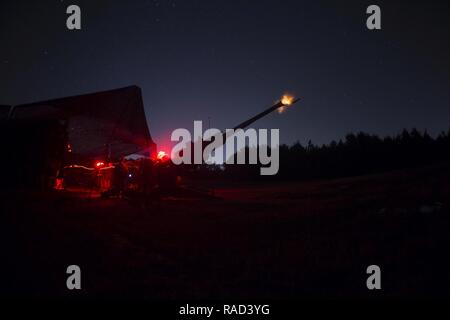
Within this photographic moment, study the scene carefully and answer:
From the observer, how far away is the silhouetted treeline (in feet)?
165

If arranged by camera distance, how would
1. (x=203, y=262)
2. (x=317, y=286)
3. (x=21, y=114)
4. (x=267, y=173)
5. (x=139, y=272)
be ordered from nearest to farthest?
(x=317, y=286)
(x=139, y=272)
(x=203, y=262)
(x=21, y=114)
(x=267, y=173)

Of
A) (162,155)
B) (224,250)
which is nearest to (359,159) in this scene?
(162,155)

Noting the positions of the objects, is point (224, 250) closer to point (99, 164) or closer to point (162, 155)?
point (162, 155)

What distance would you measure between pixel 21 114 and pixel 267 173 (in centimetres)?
3788

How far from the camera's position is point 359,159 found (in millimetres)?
53031

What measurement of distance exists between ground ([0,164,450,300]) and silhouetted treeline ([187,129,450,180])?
3751cm

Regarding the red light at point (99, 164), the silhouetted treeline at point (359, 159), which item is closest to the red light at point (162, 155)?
the red light at point (99, 164)

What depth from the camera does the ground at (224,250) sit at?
5555 millimetres

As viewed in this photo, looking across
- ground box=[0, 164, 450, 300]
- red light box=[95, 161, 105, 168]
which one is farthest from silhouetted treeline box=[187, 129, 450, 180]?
ground box=[0, 164, 450, 300]

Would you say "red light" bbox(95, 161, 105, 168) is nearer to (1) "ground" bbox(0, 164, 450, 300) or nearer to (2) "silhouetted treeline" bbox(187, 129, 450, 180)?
(1) "ground" bbox(0, 164, 450, 300)

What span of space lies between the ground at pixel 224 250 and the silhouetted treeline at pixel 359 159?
123 ft
